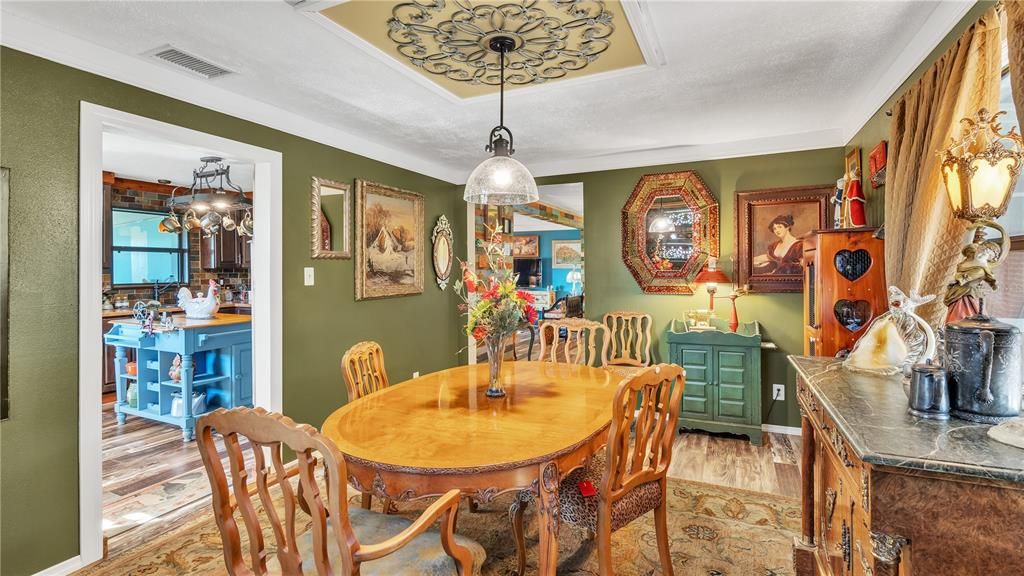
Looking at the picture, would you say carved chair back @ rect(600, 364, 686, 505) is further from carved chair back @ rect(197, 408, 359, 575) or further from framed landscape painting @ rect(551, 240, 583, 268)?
framed landscape painting @ rect(551, 240, 583, 268)

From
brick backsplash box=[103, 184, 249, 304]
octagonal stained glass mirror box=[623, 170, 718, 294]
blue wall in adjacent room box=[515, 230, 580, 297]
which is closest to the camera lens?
octagonal stained glass mirror box=[623, 170, 718, 294]

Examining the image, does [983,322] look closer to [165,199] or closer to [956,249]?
[956,249]

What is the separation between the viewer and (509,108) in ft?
10.3

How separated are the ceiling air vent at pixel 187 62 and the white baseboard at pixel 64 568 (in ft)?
7.87

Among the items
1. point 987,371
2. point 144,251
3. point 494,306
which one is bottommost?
point 987,371

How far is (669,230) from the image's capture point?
432cm

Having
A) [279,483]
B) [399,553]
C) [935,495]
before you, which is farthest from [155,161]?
[935,495]

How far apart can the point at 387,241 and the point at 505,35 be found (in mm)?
2421

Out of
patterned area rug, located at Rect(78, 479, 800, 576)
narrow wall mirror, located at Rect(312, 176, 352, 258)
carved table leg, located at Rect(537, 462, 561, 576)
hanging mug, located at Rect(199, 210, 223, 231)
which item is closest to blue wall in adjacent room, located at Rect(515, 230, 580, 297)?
hanging mug, located at Rect(199, 210, 223, 231)

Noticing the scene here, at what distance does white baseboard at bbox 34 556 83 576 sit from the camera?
2141 mm

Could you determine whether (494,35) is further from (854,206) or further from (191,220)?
(191,220)

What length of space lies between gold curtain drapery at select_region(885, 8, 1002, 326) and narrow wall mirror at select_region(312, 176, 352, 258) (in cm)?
340

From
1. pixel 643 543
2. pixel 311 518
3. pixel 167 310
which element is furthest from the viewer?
pixel 167 310

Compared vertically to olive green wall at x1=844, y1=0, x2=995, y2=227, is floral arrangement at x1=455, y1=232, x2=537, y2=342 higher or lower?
lower
